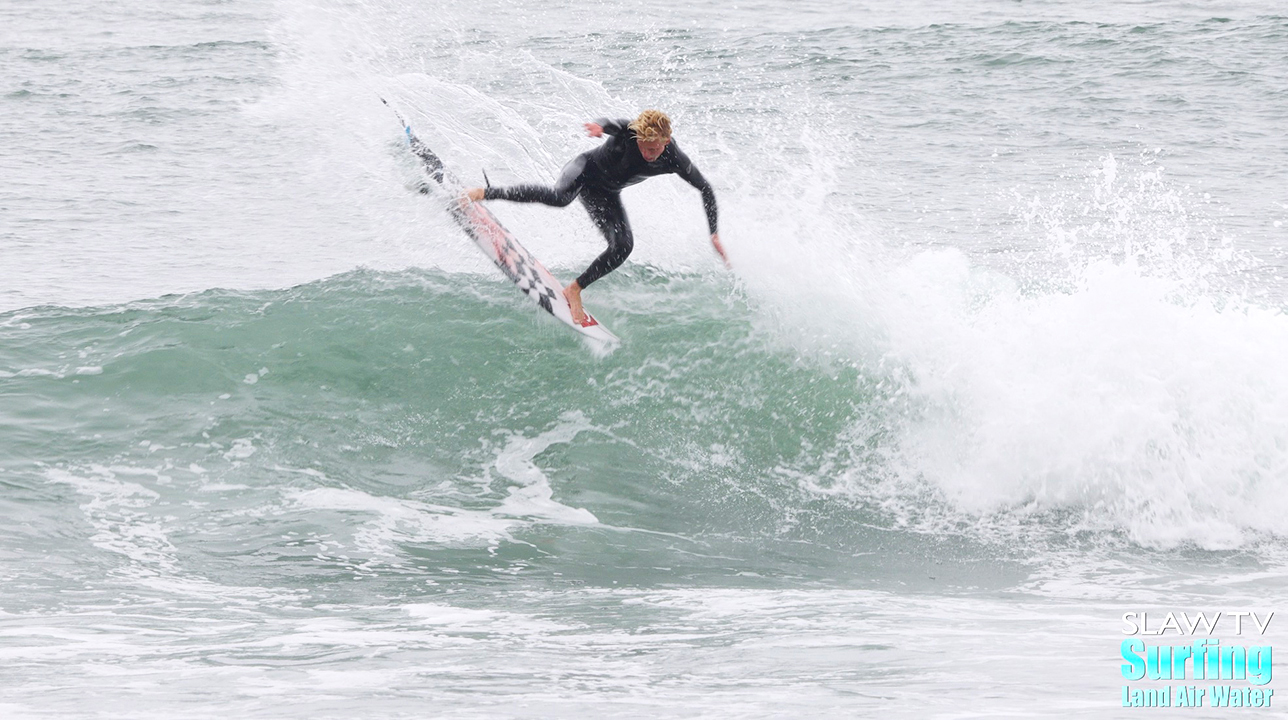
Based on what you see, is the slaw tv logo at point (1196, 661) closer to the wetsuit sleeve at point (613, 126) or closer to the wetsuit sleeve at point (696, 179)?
the wetsuit sleeve at point (696, 179)

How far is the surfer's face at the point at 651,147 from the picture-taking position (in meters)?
7.67

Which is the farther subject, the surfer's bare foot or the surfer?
the surfer's bare foot

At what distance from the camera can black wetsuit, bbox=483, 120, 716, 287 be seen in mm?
7996

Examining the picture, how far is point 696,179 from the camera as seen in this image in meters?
8.13

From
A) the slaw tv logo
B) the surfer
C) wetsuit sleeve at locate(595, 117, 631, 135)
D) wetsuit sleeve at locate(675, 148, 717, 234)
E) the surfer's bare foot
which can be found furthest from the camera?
the surfer's bare foot

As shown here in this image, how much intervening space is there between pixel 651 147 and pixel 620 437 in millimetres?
2193

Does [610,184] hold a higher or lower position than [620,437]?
higher

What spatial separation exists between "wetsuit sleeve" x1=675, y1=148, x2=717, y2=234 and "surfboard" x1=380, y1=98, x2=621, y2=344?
4.70 ft

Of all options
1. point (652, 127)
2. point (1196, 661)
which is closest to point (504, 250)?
point (652, 127)

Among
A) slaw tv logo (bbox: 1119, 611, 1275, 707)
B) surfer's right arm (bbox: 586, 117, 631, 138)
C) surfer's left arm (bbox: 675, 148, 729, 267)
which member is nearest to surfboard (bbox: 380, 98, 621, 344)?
surfer's left arm (bbox: 675, 148, 729, 267)

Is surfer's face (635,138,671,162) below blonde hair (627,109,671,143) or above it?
below

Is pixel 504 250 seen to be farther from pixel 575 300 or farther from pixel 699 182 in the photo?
pixel 699 182

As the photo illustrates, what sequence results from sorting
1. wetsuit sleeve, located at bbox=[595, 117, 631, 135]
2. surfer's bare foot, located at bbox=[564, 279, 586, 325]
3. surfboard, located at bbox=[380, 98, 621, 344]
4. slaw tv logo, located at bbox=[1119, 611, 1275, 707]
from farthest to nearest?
1. surfboard, located at bbox=[380, 98, 621, 344]
2. surfer's bare foot, located at bbox=[564, 279, 586, 325]
3. wetsuit sleeve, located at bbox=[595, 117, 631, 135]
4. slaw tv logo, located at bbox=[1119, 611, 1275, 707]

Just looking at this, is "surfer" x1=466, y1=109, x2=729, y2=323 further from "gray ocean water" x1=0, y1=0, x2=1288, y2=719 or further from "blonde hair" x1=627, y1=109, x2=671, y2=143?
"gray ocean water" x1=0, y1=0, x2=1288, y2=719
